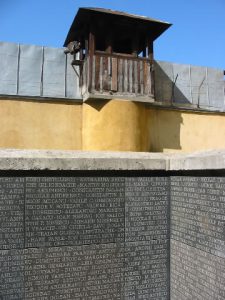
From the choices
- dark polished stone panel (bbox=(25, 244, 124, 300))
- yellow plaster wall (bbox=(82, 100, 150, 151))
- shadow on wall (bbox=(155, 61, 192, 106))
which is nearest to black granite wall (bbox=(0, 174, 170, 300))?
dark polished stone panel (bbox=(25, 244, 124, 300))

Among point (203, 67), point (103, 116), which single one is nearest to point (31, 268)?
point (103, 116)

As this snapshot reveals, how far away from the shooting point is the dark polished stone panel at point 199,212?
3137 millimetres

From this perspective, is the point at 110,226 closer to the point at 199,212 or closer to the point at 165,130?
the point at 199,212

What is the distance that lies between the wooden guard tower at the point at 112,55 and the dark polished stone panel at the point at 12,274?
22.2 ft

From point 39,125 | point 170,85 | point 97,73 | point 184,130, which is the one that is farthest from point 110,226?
point 170,85

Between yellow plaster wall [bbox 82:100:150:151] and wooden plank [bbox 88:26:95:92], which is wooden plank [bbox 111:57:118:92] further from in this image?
wooden plank [bbox 88:26:95:92]

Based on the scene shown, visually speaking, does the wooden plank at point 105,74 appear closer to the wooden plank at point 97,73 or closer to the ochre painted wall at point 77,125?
the wooden plank at point 97,73

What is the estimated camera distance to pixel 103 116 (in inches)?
391

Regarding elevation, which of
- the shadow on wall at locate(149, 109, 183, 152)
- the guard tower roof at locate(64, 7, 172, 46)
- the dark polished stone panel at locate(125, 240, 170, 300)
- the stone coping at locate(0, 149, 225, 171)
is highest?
the guard tower roof at locate(64, 7, 172, 46)

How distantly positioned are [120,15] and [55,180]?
7615mm

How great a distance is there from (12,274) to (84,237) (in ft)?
2.73

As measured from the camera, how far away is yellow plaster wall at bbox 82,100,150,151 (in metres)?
9.90

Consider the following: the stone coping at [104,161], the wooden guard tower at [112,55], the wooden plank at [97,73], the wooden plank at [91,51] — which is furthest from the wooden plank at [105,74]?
the stone coping at [104,161]

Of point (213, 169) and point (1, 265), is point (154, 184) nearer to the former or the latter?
point (213, 169)
